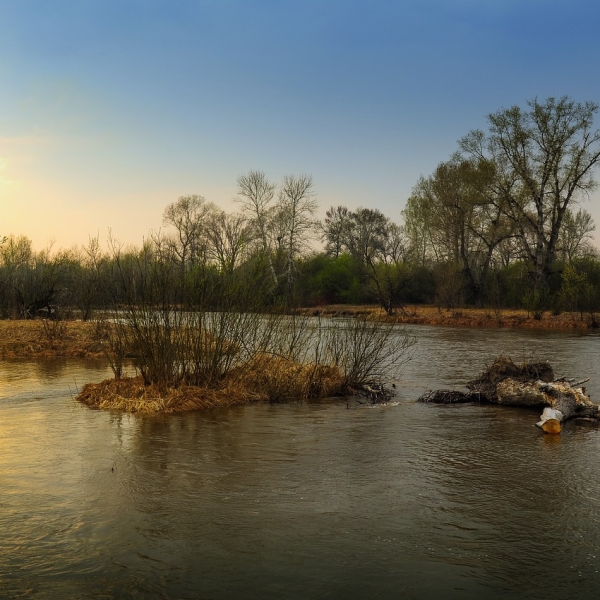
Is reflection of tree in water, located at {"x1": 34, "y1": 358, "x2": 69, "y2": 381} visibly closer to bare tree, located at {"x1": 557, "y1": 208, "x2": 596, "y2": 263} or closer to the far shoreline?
the far shoreline

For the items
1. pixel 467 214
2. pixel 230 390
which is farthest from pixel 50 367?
pixel 467 214

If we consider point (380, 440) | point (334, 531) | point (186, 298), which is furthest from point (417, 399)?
point (334, 531)

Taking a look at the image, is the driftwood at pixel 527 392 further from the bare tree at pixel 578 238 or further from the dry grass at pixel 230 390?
the bare tree at pixel 578 238

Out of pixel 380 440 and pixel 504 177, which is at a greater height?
pixel 504 177

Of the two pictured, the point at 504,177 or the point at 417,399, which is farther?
the point at 504,177

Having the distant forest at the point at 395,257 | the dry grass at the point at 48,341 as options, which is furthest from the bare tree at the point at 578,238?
the dry grass at the point at 48,341

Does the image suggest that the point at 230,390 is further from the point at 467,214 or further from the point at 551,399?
the point at 467,214

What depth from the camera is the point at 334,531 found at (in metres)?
6.06

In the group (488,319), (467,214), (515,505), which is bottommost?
(515,505)

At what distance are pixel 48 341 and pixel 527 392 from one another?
52.5 ft

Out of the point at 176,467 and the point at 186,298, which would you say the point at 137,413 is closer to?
the point at 186,298

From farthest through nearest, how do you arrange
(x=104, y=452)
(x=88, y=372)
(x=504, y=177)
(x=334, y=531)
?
(x=504, y=177) < (x=88, y=372) < (x=104, y=452) < (x=334, y=531)

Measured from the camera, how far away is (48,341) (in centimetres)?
2206

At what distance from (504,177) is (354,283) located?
19.3m
